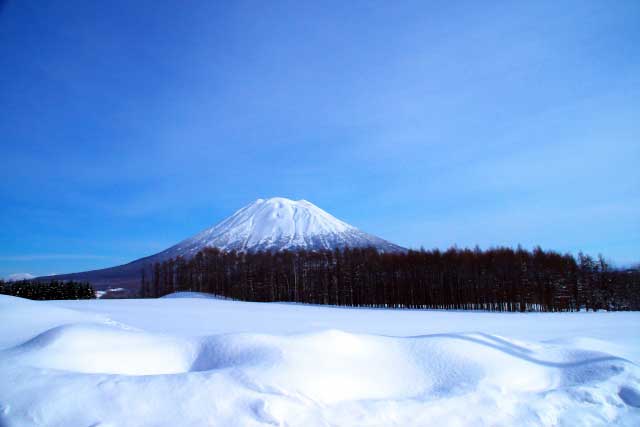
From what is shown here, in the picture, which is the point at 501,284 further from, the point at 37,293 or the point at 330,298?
the point at 37,293

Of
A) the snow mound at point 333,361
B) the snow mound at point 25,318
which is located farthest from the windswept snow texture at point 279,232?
the snow mound at point 333,361

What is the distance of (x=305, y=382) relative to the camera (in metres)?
4.48

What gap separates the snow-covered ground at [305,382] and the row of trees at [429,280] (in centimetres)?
4106

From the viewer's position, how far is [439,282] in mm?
46625

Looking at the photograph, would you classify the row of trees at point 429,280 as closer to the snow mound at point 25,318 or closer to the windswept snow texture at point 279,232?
the snow mound at point 25,318

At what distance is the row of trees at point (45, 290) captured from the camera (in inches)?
1783

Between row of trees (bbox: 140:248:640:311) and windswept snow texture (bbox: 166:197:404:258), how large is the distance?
51.6 metres

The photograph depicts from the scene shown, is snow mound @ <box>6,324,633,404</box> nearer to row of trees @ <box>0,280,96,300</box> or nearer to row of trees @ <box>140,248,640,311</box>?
row of trees @ <box>140,248,640,311</box>

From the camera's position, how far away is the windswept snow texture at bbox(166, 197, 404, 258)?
121 meters

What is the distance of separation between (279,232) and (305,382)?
13820 centimetres

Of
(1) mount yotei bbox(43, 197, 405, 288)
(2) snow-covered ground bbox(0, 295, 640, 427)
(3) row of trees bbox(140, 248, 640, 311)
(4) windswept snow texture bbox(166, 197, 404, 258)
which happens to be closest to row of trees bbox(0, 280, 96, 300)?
(3) row of trees bbox(140, 248, 640, 311)

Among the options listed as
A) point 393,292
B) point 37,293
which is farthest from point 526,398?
point 37,293

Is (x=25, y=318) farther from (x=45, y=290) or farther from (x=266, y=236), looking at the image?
(x=266, y=236)

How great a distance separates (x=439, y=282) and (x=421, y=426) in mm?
45870
